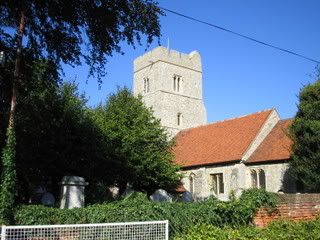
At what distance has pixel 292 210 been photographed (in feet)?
37.3

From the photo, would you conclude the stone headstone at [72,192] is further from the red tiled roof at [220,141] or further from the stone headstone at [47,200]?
the red tiled roof at [220,141]

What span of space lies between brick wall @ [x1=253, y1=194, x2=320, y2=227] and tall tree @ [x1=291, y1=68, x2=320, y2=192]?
842 centimetres

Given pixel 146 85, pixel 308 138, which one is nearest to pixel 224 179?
pixel 308 138

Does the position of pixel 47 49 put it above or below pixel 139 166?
above

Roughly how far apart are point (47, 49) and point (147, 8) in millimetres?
3257

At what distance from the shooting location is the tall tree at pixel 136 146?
24.6m

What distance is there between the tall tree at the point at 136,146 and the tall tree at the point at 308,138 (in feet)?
28.0

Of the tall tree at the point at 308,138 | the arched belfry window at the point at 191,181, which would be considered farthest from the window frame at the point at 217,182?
the tall tree at the point at 308,138

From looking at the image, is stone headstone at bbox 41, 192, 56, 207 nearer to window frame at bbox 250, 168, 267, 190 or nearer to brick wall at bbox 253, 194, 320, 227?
brick wall at bbox 253, 194, 320, 227

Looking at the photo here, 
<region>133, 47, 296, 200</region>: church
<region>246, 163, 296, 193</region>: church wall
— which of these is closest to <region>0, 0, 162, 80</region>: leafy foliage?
<region>133, 47, 296, 200</region>: church

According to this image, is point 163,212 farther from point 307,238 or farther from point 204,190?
point 204,190

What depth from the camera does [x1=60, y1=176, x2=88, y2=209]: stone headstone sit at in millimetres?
13219

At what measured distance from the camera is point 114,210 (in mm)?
9586

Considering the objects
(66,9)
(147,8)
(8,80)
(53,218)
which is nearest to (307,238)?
(53,218)
